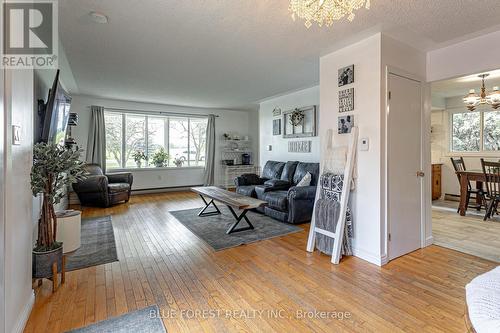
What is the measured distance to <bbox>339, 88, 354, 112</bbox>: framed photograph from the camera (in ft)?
9.24

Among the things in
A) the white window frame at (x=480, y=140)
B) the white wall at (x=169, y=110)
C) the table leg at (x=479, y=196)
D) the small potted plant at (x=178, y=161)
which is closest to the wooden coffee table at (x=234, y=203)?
the white wall at (x=169, y=110)

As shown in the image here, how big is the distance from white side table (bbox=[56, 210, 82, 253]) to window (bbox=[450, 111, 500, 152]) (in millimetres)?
7450

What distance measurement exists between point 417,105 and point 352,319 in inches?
96.9

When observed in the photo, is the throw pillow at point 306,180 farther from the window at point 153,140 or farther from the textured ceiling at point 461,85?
the window at point 153,140

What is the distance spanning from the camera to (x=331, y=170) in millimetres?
2957

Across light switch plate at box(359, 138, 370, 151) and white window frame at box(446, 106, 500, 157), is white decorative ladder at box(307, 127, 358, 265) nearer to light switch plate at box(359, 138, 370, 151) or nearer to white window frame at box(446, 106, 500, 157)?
light switch plate at box(359, 138, 370, 151)

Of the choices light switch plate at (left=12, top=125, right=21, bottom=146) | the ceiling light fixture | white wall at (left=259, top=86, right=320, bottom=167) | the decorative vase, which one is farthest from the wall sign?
light switch plate at (left=12, top=125, right=21, bottom=146)

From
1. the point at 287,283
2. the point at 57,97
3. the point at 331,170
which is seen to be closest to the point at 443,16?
the point at 331,170

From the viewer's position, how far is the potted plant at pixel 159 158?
6.97 metres

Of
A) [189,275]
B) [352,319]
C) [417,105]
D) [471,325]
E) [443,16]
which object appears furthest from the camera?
[417,105]

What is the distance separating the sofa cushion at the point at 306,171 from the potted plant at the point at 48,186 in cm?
344

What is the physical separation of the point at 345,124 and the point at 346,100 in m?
0.27

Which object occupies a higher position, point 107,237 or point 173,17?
point 173,17

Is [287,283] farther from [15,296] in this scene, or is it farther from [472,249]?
[472,249]
